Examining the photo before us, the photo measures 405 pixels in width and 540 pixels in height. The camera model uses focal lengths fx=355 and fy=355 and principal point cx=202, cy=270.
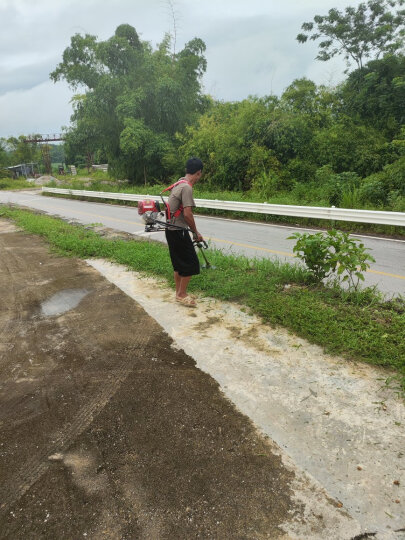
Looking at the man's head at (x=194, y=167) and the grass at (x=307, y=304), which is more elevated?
the man's head at (x=194, y=167)

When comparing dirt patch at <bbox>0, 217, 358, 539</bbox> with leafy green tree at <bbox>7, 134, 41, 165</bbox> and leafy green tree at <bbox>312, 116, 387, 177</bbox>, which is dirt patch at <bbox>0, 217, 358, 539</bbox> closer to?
leafy green tree at <bbox>312, 116, 387, 177</bbox>

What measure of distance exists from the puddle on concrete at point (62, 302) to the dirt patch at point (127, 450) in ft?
2.73

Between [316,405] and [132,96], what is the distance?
24.3 meters

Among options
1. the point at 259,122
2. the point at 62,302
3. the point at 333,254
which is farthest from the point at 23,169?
the point at 333,254

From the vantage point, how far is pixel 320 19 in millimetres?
22562

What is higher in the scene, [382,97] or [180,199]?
[382,97]

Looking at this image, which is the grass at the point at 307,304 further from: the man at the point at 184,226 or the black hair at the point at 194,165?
the black hair at the point at 194,165

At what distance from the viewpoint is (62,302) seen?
5492 millimetres

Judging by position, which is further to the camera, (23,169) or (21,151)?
(23,169)

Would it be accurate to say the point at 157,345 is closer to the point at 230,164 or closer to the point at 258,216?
the point at 258,216

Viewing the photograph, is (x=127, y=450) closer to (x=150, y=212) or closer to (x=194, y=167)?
(x=150, y=212)

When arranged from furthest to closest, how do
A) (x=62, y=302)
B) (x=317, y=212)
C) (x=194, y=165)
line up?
(x=317, y=212) < (x=62, y=302) < (x=194, y=165)

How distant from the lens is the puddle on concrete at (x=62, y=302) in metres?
5.14

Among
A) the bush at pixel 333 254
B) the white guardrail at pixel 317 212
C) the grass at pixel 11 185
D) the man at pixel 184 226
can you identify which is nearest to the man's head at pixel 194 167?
the man at pixel 184 226
